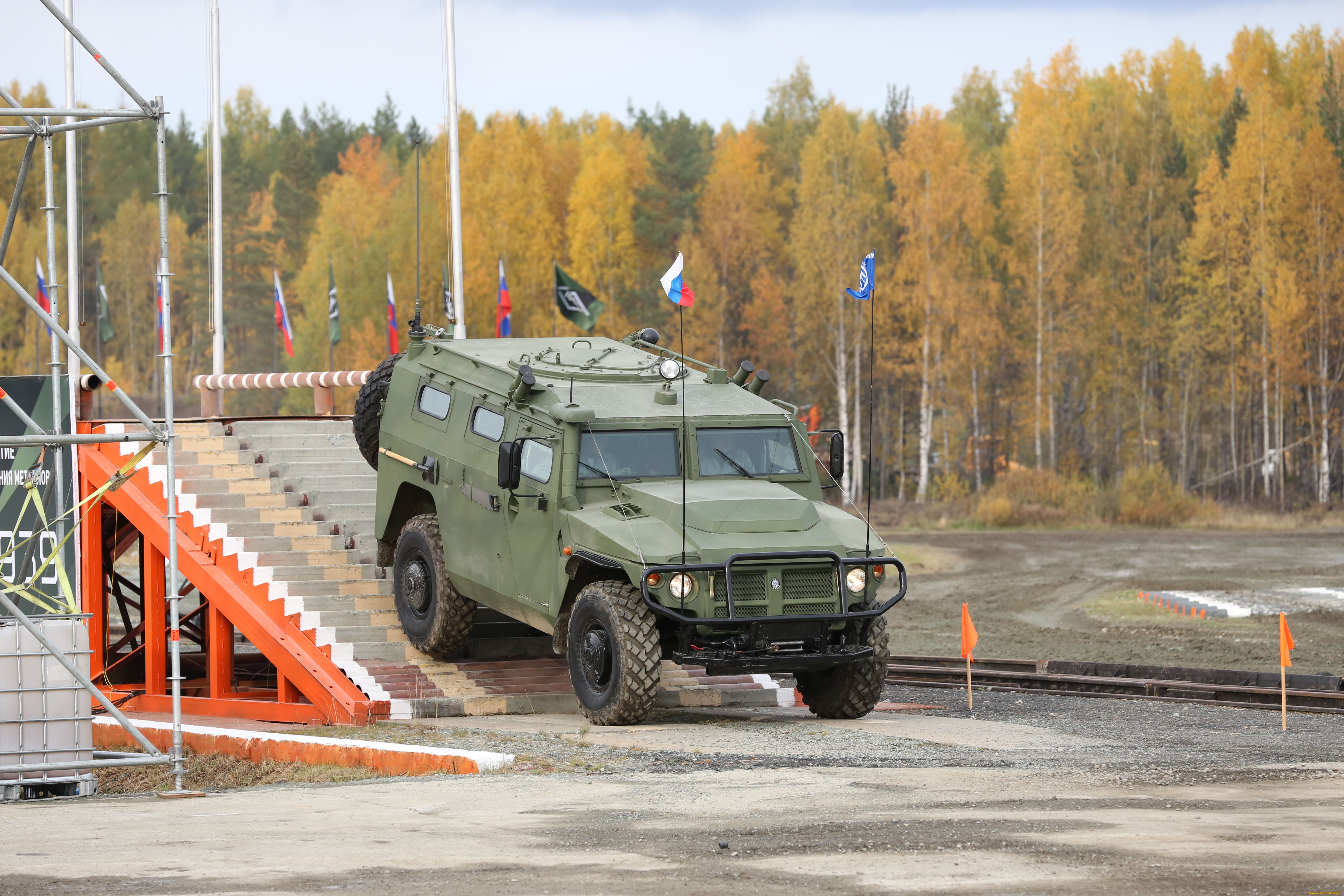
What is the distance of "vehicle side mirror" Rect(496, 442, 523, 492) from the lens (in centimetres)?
1564

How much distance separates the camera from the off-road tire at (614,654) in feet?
48.1

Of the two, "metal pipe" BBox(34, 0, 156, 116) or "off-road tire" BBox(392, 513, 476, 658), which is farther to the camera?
"off-road tire" BBox(392, 513, 476, 658)

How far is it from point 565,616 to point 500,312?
1033 inches

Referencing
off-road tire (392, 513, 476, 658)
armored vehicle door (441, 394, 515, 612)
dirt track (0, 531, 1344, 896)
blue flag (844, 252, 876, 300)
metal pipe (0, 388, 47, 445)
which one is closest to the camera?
dirt track (0, 531, 1344, 896)

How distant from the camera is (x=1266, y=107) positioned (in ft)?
174

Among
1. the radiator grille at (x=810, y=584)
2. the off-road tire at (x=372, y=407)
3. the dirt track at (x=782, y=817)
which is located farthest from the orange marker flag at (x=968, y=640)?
the off-road tire at (x=372, y=407)

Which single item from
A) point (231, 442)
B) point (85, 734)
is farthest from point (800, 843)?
point (231, 442)

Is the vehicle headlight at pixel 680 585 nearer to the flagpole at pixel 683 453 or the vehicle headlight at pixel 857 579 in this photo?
the flagpole at pixel 683 453

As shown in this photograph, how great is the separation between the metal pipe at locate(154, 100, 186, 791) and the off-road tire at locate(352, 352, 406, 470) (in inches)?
226

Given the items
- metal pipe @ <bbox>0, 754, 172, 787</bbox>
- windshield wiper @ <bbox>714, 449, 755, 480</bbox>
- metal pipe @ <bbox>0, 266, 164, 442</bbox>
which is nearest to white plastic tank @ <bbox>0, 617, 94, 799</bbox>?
metal pipe @ <bbox>0, 754, 172, 787</bbox>

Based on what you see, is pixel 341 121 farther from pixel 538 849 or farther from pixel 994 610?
pixel 538 849

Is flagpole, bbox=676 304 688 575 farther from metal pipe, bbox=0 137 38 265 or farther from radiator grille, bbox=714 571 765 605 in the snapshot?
metal pipe, bbox=0 137 38 265

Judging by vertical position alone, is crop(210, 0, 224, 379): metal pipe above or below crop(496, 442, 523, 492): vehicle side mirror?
above

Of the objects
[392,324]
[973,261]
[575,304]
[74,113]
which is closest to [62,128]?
[74,113]
